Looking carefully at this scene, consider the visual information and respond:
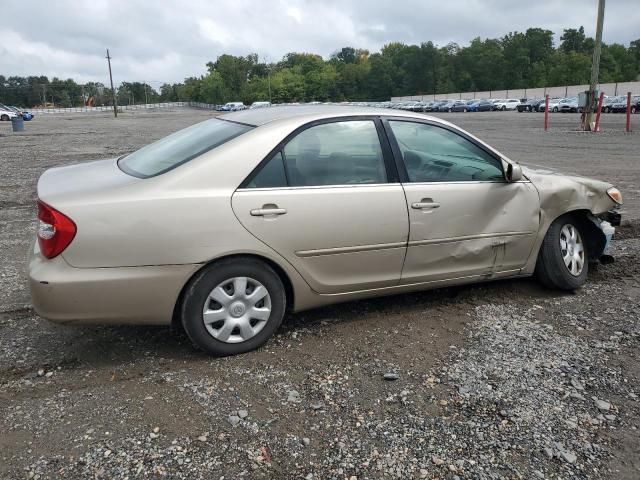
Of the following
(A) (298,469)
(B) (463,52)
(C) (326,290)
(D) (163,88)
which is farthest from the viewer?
(D) (163,88)

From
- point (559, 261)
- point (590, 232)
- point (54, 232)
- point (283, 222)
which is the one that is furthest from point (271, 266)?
point (590, 232)

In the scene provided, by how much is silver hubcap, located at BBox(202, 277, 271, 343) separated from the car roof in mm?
1146

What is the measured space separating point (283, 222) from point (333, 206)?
0.38 metres

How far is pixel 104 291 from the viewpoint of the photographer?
3.28 metres

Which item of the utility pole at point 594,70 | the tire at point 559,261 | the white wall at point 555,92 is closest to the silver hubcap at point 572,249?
the tire at point 559,261

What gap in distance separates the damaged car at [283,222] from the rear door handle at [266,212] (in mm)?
13

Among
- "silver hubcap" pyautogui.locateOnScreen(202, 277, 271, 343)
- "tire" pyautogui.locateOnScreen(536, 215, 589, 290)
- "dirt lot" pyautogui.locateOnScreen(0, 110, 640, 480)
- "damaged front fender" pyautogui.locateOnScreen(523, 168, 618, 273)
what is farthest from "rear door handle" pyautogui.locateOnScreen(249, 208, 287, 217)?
"tire" pyautogui.locateOnScreen(536, 215, 589, 290)

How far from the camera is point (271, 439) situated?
9.33ft

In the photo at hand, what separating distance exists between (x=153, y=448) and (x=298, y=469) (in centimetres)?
74

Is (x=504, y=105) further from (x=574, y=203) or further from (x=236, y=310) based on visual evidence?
(x=236, y=310)

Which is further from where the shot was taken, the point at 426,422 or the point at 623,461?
the point at 426,422

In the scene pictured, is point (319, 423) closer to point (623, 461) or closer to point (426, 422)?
point (426, 422)

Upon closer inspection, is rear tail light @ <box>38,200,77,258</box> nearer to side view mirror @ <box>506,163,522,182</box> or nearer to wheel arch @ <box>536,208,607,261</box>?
side view mirror @ <box>506,163,522,182</box>

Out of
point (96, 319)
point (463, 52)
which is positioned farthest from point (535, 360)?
point (463, 52)
